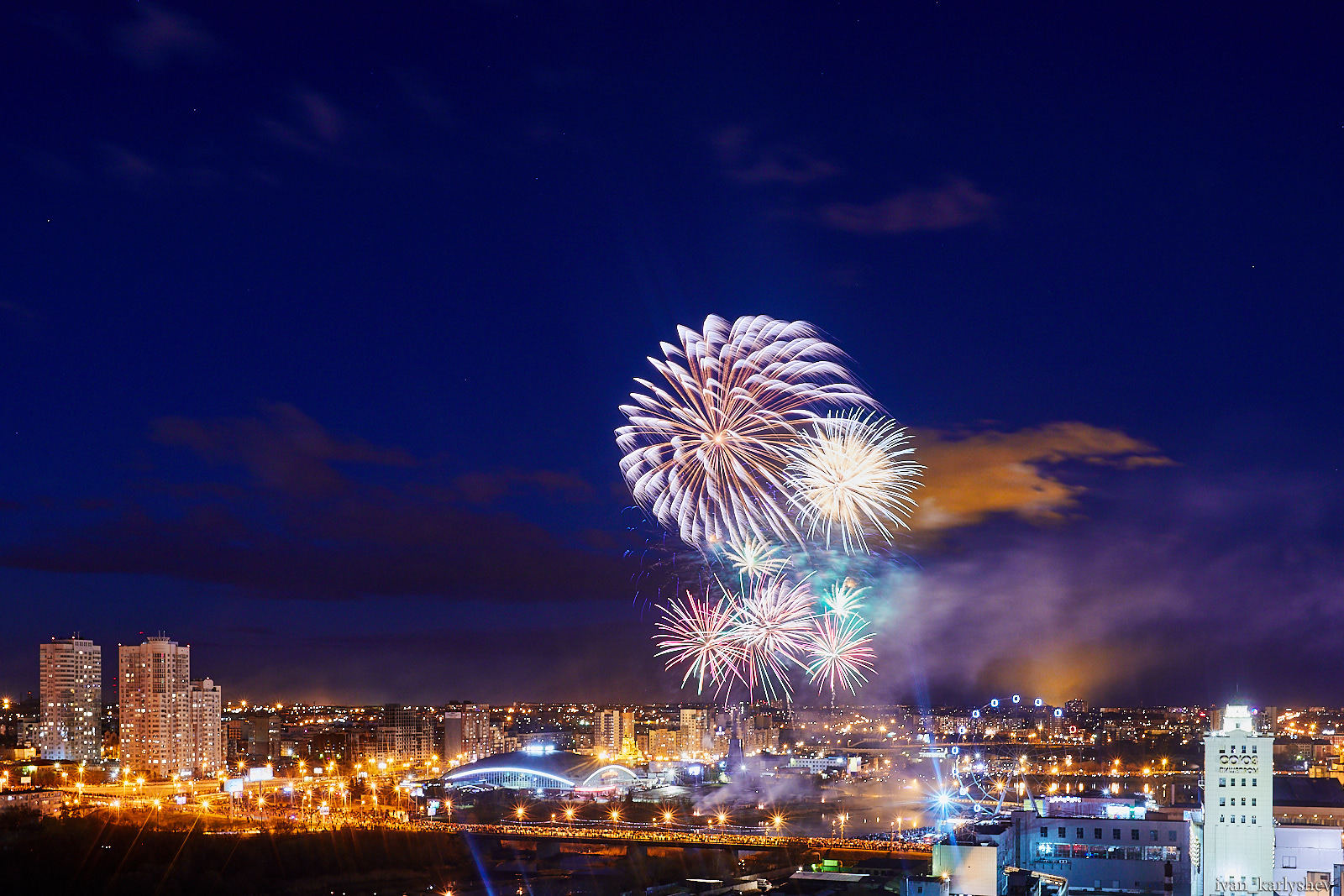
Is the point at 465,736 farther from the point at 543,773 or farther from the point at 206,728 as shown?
the point at 543,773

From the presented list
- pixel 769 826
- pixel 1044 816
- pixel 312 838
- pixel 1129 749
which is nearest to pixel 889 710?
pixel 1129 749

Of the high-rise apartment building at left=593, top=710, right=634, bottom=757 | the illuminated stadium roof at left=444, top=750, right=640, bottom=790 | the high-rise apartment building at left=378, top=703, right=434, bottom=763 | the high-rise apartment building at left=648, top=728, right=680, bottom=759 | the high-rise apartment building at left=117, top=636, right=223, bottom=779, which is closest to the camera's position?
the illuminated stadium roof at left=444, top=750, right=640, bottom=790

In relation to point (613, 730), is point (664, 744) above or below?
below

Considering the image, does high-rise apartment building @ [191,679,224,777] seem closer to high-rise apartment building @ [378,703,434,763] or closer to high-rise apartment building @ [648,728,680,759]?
high-rise apartment building @ [378,703,434,763]

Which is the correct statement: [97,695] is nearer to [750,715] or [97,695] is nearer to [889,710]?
[750,715]

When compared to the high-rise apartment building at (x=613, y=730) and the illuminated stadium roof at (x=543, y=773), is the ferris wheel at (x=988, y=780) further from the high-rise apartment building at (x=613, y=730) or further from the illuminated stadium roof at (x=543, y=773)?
the high-rise apartment building at (x=613, y=730)

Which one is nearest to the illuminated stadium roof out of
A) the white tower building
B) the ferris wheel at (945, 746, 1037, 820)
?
the ferris wheel at (945, 746, 1037, 820)

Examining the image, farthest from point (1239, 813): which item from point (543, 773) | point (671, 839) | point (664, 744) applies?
point (664, 744)
